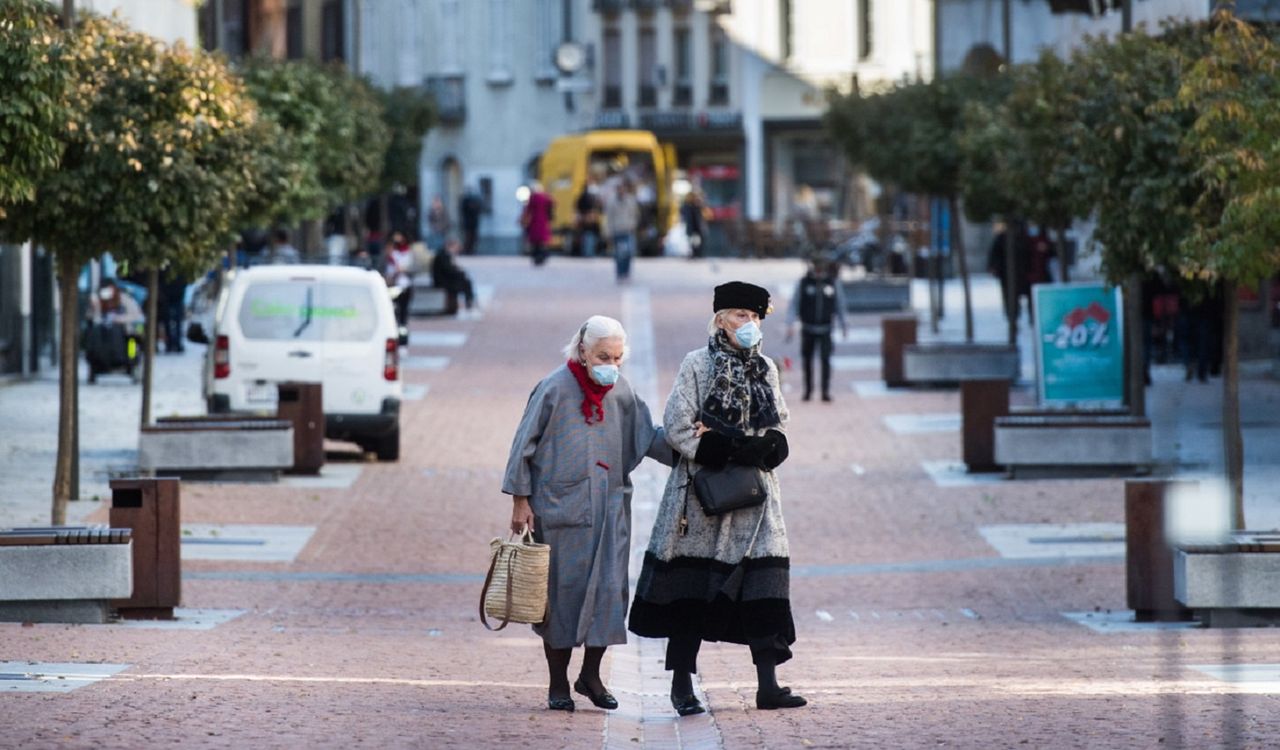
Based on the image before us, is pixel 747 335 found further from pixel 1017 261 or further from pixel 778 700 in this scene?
pixel 1017 261

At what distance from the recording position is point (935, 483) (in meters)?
22.0

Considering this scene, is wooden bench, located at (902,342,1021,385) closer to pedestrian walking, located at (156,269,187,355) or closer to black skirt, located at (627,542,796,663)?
pedestrian walking, located at (156,269,187,355)

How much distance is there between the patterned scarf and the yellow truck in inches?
2213

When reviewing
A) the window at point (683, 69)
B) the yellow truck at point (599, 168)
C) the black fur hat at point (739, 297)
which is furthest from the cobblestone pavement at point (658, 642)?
the window at point (683, 69)

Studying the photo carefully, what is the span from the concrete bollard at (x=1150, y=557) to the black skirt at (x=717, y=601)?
4.66 meters

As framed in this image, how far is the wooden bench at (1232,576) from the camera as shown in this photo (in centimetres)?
1375

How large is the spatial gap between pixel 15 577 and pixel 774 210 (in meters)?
65.7

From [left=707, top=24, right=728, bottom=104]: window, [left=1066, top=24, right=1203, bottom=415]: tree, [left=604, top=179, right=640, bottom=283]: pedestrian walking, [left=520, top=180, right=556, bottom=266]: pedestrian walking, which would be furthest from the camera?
[left=707, top=24, right=728, bottom=104]: window

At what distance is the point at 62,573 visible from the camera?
13.7 metres

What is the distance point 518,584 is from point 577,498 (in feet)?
1.43

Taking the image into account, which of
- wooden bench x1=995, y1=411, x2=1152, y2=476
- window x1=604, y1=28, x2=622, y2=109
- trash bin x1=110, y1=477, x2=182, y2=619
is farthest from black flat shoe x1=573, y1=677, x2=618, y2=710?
window x1=604, y1=28, x2=622, y2=109

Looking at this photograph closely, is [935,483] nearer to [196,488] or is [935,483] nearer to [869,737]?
[196,488]

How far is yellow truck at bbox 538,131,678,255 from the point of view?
221ft

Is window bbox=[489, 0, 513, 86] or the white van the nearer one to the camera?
the white van
